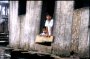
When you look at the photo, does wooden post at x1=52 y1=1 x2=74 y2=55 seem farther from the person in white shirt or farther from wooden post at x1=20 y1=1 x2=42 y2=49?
wooden post at x1=20 y1=1 x2=42 y2=49

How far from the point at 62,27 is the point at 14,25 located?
15.6 ft

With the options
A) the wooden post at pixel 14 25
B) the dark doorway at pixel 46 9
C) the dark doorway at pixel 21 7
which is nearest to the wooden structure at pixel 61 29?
the dark doorway at pixel 46 9

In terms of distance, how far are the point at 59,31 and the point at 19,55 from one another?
2067 millimetres

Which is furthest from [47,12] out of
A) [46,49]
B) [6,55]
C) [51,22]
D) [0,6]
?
[0,6]

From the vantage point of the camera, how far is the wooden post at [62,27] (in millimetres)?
9242

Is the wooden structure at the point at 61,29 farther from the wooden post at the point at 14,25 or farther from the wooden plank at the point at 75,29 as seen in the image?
the wooden post at the point at 14,25

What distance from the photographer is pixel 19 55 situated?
34.9 ft

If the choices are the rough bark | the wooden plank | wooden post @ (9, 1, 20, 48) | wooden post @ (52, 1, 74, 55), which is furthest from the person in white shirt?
wooden post @ (9, 1, 20, 48)

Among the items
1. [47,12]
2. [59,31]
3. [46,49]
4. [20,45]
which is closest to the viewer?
[59,31]

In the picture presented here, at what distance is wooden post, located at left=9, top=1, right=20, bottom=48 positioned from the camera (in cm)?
1338

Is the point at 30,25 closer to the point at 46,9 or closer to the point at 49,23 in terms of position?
the point at 46,9

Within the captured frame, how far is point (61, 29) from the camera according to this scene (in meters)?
9.65

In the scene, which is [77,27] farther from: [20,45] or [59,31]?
[20,45]

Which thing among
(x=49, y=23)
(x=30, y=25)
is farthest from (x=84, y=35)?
(x=30, y=25)
